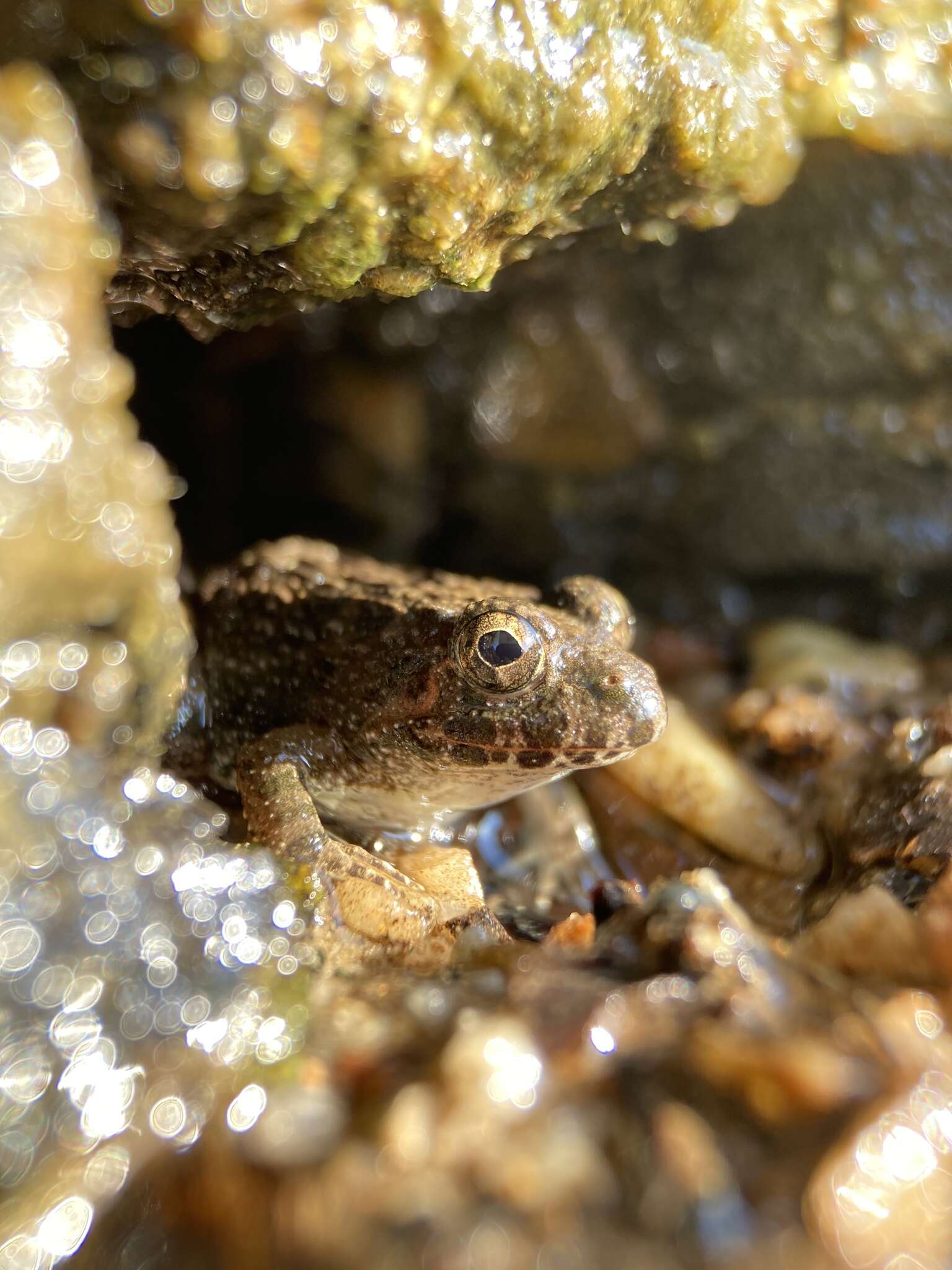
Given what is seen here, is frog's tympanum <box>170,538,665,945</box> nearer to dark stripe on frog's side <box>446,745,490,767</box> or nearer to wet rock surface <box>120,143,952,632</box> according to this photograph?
dark stripe on frog's side <box>446,745,490,767</box>

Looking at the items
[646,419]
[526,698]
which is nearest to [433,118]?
[526,698]

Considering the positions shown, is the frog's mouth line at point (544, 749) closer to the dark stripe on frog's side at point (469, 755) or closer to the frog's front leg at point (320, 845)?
the dark stripe on frog's side at point (469, 755)

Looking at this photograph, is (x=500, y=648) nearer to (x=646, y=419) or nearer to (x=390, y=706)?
(x=390, y=706)

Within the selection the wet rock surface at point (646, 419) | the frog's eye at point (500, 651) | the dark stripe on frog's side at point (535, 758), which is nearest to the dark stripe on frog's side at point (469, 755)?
the dark stripe on frog's side at point (535, 758)

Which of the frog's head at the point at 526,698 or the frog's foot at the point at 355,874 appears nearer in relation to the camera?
the frog's foot at the point at 355,874

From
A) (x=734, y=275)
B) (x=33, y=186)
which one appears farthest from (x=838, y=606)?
(x=33, y=186)

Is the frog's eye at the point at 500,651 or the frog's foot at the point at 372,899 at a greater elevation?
the frog's eye at the point at 500,651
